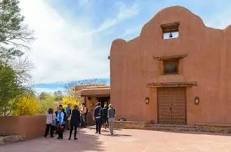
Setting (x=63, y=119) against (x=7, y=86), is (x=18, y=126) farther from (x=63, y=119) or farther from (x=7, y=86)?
(x=63, y=119)

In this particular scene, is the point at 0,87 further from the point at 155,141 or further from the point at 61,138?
the point at 155,141

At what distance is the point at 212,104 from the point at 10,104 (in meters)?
11.4

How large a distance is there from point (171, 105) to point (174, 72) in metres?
2.09

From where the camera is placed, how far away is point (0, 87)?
1783 centimetres

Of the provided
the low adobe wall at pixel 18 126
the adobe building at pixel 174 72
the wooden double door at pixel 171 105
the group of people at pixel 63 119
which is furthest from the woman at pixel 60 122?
the wooden double door at pixel 171 105

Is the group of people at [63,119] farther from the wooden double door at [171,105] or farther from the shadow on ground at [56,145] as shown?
the wooden double door at [171,105]

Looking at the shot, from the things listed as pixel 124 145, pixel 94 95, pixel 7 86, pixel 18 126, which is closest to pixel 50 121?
pixel 18 126

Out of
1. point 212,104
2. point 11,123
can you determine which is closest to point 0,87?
point 11,123

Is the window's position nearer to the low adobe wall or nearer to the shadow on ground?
the shadow on ground

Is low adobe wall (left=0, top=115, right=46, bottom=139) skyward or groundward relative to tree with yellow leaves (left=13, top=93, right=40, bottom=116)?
groundward

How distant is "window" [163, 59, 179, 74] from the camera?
24.1 meters

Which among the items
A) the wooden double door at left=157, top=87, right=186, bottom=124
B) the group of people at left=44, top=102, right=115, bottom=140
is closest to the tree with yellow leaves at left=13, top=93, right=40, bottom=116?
the group of people at left=44, top=102, right=115, bottom=140

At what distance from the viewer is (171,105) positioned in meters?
24.1

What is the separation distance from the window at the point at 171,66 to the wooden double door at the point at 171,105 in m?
1.08
